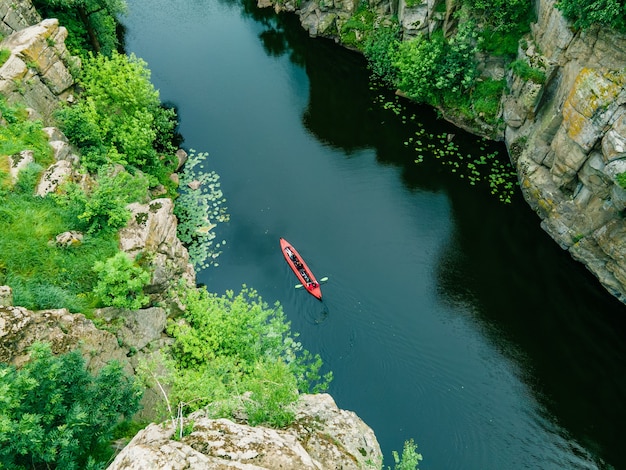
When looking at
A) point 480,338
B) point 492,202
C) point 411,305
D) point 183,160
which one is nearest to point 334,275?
point 411,305

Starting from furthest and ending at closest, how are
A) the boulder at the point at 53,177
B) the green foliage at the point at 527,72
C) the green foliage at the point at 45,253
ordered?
the green foliage at the point at 527,72 → the boulder at the point at 53,177 → the green foliage at the point at 45,253

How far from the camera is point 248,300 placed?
1171 inches

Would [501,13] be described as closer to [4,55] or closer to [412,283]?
[412,283]

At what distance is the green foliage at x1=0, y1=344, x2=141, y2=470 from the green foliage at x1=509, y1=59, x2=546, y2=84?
33088 mm

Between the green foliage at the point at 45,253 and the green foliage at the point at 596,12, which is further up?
the green foliage at the point at 596,12

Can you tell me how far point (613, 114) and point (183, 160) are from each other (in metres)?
31.7

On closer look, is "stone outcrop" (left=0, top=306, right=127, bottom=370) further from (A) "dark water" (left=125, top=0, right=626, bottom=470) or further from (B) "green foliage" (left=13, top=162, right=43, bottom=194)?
(A) "dark water" (left=125, top=0, right=626, bottom=470)

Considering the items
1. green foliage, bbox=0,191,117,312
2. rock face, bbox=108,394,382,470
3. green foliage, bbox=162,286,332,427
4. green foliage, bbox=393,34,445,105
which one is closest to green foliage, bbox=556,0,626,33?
green foliage, bbox=393,34,445,105

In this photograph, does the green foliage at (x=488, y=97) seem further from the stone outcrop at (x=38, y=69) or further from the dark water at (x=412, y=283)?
the stone outcrop at (x=38, y=69)

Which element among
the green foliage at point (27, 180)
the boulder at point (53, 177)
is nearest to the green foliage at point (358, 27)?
the boulder at point (53, 177)

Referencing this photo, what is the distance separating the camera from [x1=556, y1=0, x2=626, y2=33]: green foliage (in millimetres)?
23797

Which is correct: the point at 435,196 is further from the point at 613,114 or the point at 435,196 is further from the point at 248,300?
the point at 248,300

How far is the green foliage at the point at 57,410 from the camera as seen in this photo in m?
10.8

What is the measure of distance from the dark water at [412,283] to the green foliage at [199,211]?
3.30 feet
